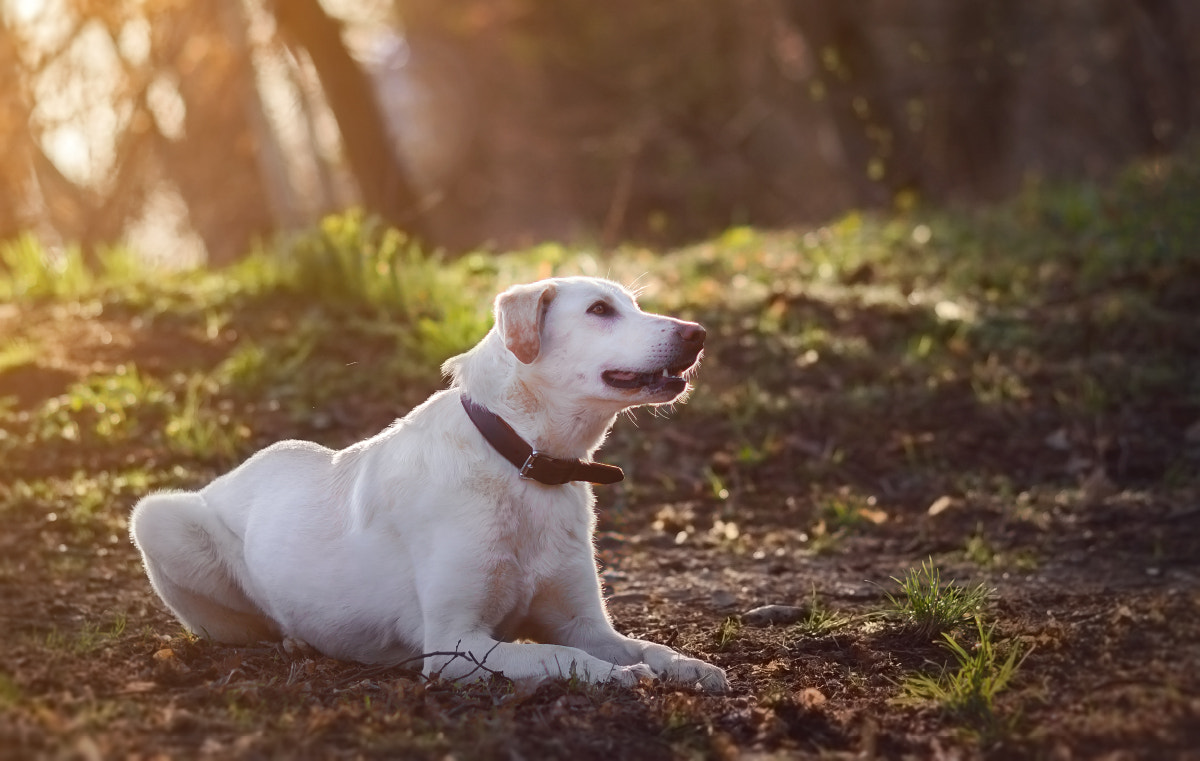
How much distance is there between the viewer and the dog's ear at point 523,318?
14.2 ft

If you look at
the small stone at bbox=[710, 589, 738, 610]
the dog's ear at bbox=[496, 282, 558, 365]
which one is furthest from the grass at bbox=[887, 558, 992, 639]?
the dog's ear at bbox=[496, 282, 558, 365]

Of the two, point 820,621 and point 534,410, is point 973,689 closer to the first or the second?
point 820,621

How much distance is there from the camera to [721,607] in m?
5.44

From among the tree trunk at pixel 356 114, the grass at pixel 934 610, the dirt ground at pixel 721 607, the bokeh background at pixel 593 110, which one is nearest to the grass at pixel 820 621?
the dirt ground at pixel 721 607

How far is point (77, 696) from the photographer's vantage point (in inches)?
147

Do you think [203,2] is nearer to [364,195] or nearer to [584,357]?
[364,195]

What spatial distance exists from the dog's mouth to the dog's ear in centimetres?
27

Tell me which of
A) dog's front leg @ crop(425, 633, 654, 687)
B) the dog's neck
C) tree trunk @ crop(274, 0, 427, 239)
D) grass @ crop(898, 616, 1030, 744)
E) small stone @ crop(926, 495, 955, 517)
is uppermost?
tree trunk @ crop(274, 0, 427, 239)

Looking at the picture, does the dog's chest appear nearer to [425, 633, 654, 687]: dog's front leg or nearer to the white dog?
the white dog

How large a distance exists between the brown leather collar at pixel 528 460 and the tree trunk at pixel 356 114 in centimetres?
799

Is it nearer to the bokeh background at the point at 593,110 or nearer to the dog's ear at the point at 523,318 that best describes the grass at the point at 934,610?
the dog's ear at the point at 523,318

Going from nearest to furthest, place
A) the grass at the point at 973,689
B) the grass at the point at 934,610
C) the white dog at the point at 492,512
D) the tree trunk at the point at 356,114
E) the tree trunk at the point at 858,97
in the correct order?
1. the grass at the point at 973,689
2. the white dog at the point at 492,512
3. the grass at the point at 934,610
4. the tree trunk at the point at 356,114
5. the tree trunk at the point at 858,97

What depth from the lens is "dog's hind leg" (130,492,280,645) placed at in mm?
4801

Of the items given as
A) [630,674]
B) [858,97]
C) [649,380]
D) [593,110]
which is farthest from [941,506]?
[593,110]
